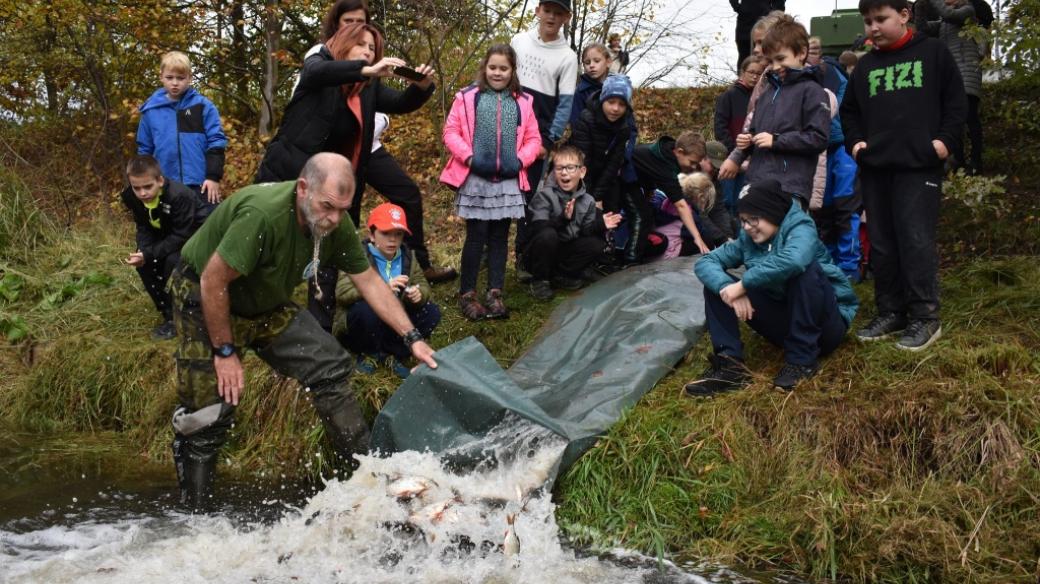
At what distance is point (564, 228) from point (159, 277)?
289 centimetres

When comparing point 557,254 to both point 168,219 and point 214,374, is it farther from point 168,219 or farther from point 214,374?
point 214,374

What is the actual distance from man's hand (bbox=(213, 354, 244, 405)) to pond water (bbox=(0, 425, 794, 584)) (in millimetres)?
674

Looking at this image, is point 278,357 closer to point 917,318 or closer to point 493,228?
point 493,228

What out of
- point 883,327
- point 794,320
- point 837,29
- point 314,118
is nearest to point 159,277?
point 314,118

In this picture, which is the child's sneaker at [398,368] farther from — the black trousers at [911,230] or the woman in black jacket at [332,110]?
the black trousers at [911,230]

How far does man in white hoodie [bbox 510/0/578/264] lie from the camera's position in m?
7.02

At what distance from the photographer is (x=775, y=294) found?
5086mm

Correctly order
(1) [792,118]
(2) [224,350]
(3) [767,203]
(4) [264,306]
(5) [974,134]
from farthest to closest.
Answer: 1. (5) [974,134]
2. (1) [792,118]
3. (3) [767,203]
4. (4) [264,306]
5. (2) [224,350]

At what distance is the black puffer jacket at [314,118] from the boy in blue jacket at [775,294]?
2094 millimetres

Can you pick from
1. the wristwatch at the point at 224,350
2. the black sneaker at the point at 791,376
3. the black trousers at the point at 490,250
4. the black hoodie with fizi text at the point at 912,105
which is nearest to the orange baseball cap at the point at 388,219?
the black trousers at the point at 490,250

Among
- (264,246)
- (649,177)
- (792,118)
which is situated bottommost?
(264,246)

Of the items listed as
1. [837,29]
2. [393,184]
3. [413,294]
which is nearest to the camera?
[413,294]

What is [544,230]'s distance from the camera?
6.63 meters

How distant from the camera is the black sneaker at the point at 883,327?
17.5 feet
